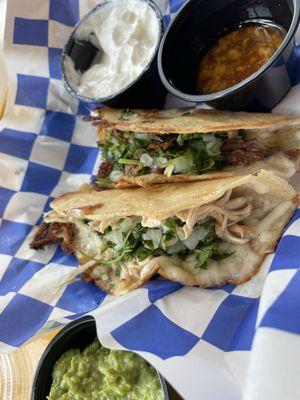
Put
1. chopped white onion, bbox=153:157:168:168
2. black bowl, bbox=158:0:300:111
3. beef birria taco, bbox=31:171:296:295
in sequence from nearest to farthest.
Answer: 1. beef birria taco, bbox=31:171:296:295
2. black bowl, bbox=158:0:300:111
3. chopped white onion, bbox=153:157:168:168

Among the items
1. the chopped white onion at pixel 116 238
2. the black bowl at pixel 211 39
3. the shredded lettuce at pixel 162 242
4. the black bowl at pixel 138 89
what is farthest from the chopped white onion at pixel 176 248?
the black bowl at pixel 138 89

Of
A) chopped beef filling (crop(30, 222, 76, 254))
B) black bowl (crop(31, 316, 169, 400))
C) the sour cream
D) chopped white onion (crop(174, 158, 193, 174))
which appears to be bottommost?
black bowl (crop(31, 316, 169, 400))

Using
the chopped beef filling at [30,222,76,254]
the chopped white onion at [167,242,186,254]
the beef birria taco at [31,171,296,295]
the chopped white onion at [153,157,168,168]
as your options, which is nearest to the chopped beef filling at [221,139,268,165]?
the beef birria taco at [31,171,296,295]

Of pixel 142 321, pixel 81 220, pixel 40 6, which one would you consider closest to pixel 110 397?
pixel 142 321

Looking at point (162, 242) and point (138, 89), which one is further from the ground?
point (138, 89)

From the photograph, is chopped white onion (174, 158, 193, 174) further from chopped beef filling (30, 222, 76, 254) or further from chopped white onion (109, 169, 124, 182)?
chopped beef filling (30, 222, 76, 254)

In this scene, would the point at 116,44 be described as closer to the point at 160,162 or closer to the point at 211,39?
the point at 211,39

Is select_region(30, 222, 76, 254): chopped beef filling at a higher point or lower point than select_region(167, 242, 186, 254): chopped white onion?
lower

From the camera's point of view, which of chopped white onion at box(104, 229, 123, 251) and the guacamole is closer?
the guacamole

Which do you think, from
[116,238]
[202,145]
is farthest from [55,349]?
[202,145]
